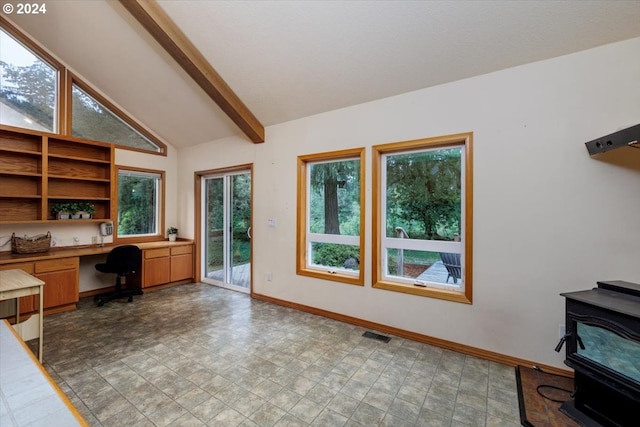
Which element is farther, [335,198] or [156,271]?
[156,271]

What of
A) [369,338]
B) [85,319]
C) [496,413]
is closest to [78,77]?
[85,319]

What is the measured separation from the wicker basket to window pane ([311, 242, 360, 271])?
3.72m

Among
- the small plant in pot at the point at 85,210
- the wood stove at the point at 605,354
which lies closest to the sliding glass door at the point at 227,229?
the small plant in pot at the point at 85,210

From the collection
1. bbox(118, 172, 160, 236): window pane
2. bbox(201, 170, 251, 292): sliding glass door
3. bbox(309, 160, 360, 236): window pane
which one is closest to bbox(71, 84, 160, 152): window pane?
bbox(118, 172, 160, 236): window pane

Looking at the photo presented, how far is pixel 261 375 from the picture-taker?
7.61 ft

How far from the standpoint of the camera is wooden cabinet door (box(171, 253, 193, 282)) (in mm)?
4934

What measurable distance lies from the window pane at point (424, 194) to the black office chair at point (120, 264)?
3.67 m

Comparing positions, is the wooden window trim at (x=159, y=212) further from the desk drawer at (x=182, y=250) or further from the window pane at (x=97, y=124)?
the desk drawer at (x=182, y=250)

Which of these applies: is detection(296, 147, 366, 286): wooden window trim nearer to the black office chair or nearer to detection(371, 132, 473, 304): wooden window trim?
detection(371, 132, 473, 304): wooden window trim

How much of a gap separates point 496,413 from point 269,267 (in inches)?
123

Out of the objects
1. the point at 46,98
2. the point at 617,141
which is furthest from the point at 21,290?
the point at 617,141

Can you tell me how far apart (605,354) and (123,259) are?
17.0ft

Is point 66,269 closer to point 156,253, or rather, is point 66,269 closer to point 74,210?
point 74,210

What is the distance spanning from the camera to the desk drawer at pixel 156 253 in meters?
4.58
